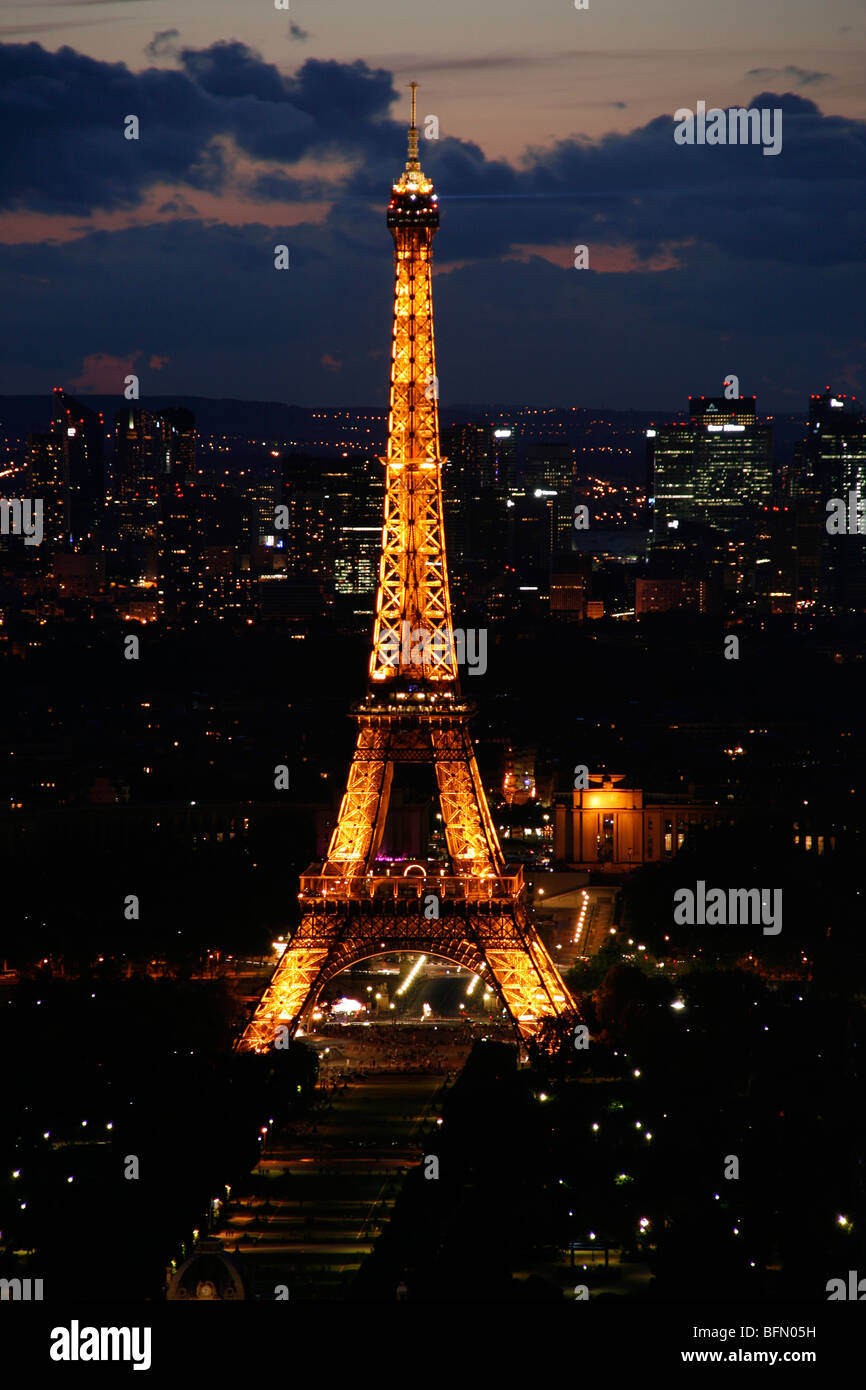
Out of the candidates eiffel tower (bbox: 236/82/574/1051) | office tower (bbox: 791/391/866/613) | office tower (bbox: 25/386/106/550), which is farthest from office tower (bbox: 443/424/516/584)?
eiffel tower (bbox: 236/82/574/1051)

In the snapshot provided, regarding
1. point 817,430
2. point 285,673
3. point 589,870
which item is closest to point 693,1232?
point 589,870

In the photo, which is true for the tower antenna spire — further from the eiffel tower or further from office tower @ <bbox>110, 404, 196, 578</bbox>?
office tower @ <bbox>110, 404, 196, 578</bbox>

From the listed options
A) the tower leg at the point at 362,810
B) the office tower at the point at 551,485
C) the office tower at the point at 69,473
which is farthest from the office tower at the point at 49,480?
the tower leg at the point at 362,810

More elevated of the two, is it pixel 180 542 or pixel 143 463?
pixel 143 463

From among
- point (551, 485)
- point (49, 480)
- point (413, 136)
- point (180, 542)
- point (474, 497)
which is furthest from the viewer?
point (551, 485)

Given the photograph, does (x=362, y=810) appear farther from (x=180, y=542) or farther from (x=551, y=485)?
(x=551, y=485)

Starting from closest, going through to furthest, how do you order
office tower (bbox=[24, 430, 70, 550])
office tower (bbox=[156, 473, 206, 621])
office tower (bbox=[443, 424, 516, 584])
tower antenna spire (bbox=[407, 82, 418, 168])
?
tower antenna spire (bbox=[407, 82, 418, 168])
office tower (bbox=[443, 424, 516, 584])
office tower (bbox=[156, 473, 206, 621])
office tower (bbox=[24, 430, 70, 550])

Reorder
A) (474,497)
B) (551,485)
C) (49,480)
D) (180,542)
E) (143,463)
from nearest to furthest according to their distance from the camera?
(474,497)
(180,542)
(49,480)
(143,463)
(551,485)

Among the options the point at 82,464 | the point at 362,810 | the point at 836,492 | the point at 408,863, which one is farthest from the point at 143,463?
the point at 408,863

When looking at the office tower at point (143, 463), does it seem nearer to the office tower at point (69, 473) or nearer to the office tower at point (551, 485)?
the office tower at point (69, 473)
